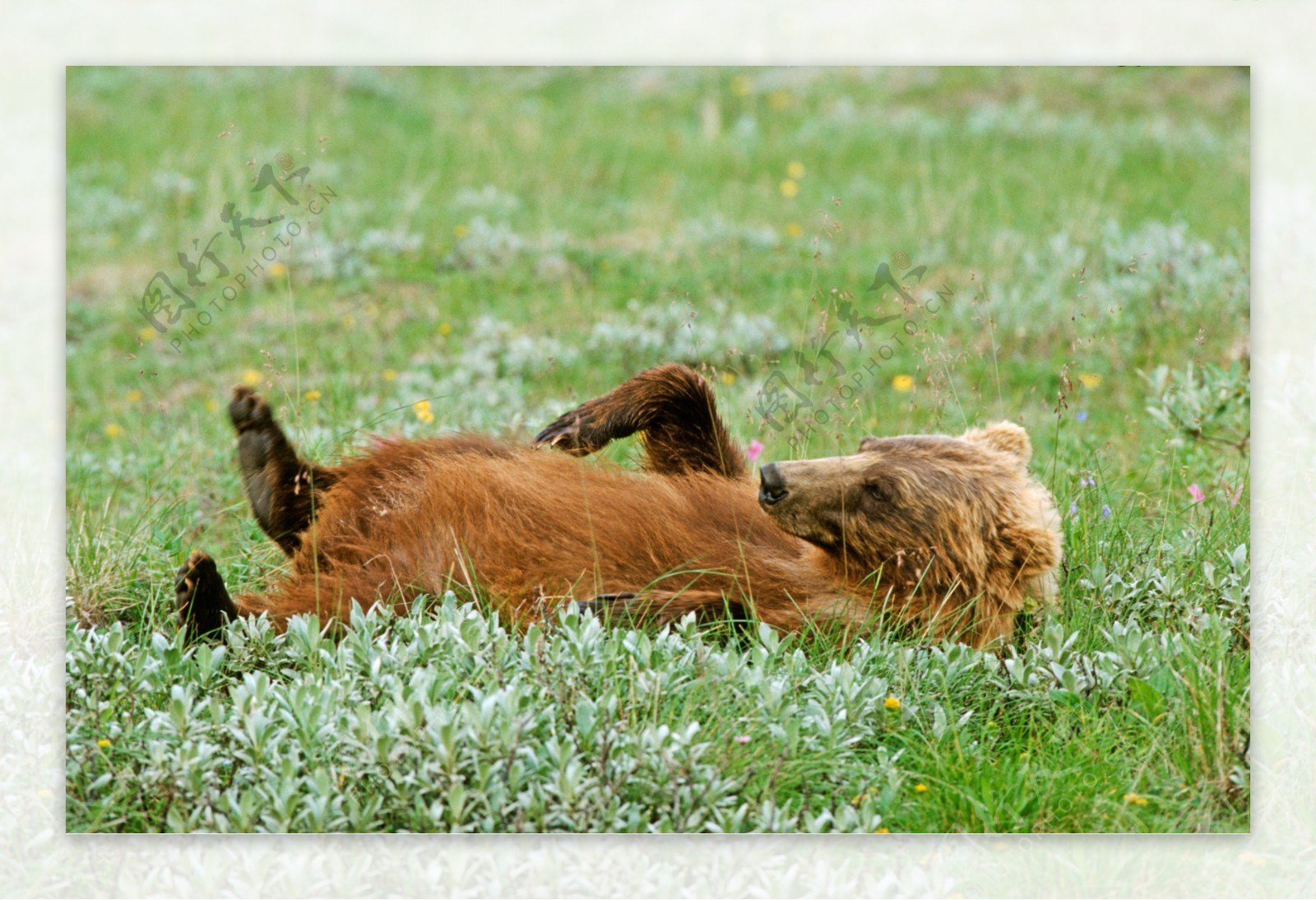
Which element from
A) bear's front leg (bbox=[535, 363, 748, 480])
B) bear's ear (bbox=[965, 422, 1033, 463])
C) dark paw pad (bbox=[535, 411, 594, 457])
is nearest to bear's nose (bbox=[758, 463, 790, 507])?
bear's front leg (bbox=[535, 363, 748, 480])

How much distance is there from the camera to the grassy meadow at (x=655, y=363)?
132 inches

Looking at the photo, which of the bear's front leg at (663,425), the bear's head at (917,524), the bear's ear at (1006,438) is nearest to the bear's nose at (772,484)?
the bear's head at (917,524)

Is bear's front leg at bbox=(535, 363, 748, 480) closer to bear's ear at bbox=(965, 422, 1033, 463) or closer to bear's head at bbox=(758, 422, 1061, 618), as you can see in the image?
bear's head at bbox=(758, 422, 1061, 618)

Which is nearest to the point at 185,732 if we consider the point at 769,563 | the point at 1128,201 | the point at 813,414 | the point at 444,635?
the point at 444,635

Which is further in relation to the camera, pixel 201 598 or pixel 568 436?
pixel 568 436

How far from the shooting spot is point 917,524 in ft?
11.6

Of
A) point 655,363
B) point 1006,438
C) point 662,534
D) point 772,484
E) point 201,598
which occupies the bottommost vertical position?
point 201,598

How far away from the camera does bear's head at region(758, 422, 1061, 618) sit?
3.51 m

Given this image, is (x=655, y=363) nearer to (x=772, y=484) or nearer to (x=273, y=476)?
(x=273, y=476)

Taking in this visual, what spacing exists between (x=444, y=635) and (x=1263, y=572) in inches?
97.1

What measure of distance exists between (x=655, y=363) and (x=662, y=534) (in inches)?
98.6

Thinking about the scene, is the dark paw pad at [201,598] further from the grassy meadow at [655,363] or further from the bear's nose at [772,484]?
the bear's nose at [772,484]

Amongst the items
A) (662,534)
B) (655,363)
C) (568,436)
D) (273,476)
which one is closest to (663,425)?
(568,436)

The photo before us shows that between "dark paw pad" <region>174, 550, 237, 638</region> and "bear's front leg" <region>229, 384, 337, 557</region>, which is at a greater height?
"bear's front leg" <region>229, 384, 337, 557</region>
